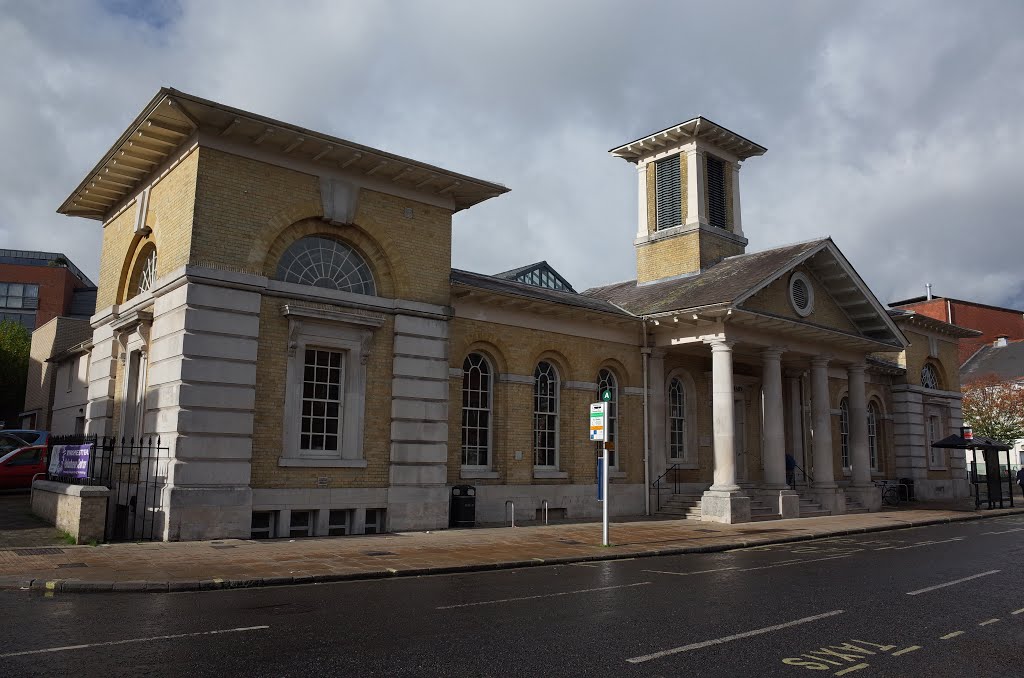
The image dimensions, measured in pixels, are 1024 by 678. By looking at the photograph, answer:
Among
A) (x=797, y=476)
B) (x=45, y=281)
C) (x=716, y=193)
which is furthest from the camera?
(x=45, y=281)

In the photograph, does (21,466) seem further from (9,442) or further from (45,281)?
(45,281)

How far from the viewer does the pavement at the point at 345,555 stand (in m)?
10.3

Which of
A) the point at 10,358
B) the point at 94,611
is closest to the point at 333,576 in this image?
the point at 94,611

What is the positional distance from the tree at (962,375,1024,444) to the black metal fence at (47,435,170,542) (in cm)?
4811

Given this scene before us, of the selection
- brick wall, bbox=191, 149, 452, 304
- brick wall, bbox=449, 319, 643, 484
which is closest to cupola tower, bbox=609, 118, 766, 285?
brick wall, bbox=449, 319, 643, 484

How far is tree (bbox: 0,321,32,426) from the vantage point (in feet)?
148

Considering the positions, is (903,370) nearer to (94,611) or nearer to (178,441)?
(178,441)

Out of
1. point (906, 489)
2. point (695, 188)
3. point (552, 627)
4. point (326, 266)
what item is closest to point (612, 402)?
point (695, 188)

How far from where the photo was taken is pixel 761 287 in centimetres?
2148

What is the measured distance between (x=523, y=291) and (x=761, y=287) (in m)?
6.62

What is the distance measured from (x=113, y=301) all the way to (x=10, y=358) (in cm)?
3211

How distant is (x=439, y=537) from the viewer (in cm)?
1603

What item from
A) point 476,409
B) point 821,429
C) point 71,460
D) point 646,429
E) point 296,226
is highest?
point 296,226

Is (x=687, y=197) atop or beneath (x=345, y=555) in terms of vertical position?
atop
